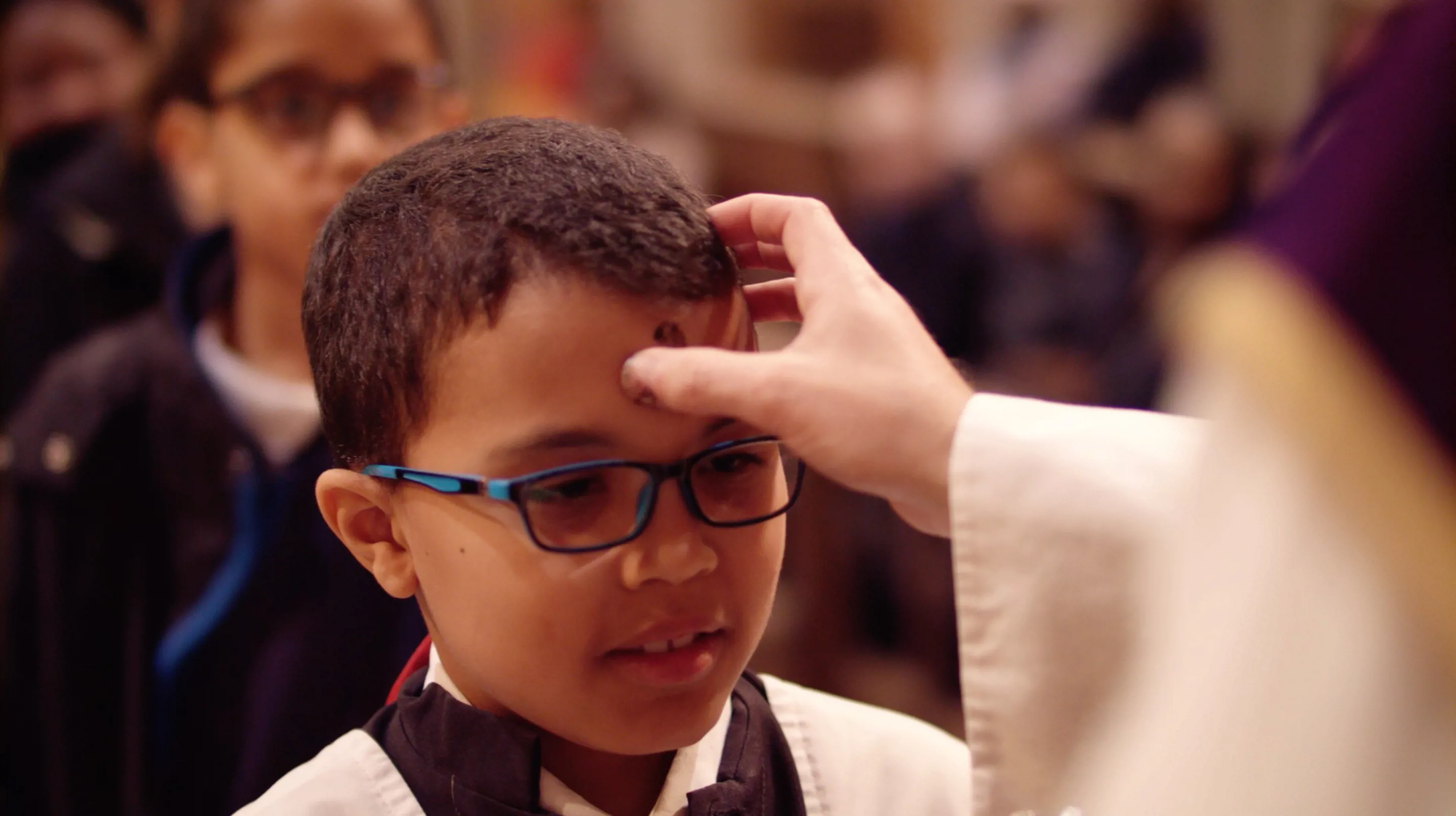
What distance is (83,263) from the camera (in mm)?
2498

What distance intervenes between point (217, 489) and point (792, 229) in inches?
38.6

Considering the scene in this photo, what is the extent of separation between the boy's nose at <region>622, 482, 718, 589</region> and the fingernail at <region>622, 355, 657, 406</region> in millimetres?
64

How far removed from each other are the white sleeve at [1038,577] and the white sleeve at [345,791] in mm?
458

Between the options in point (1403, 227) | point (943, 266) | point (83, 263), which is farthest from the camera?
point (943, 266)

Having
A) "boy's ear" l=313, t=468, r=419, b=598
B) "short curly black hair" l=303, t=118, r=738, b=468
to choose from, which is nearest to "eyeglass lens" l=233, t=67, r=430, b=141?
"short curly black hair" l=303, t=118, r=738, b=468

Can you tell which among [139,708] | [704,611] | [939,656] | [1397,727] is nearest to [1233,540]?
[1397,727]

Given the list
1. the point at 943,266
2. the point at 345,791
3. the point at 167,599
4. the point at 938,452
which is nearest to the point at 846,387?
the point at 938,452

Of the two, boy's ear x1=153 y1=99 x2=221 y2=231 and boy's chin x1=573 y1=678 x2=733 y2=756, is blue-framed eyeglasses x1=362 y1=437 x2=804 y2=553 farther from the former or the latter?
boy's ear x1=153 y1=99 x2=221 y2=231

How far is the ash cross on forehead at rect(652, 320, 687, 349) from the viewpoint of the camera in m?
0.99

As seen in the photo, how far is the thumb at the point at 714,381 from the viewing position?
0.92 metres

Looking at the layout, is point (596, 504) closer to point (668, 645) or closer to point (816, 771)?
point (668, 645)

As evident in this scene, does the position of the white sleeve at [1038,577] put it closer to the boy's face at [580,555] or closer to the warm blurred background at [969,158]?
the boy's face at [580,555]

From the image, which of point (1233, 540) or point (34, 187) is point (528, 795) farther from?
point (34, 187)

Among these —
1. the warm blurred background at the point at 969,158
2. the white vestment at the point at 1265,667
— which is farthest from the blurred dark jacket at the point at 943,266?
the white vestment at the point at 1265,667
